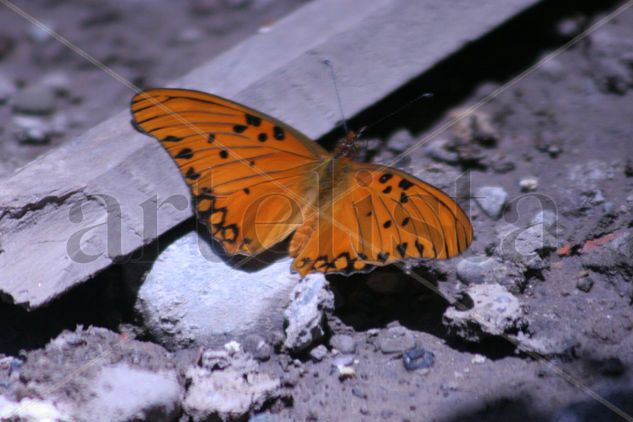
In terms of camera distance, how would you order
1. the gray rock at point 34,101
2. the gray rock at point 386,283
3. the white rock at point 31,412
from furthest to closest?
the gray rock at point 34,101
the gray rock at point 386,283
the white rock at point 31,412

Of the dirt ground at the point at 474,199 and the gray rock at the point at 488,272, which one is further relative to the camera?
the gray rock at the point at 488,272

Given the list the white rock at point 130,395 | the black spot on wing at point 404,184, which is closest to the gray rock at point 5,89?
the white rock at point 130,395

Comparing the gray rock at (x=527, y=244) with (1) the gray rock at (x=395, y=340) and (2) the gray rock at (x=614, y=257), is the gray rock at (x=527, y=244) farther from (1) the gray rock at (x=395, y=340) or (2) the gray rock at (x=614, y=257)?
(1) the gray rock at (x=395, y=340)

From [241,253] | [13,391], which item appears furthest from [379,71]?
[13,391]

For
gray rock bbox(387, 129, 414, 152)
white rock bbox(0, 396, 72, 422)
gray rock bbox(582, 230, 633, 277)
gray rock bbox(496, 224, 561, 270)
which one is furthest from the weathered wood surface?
gray rock bbox(582, 230, 633, 277)

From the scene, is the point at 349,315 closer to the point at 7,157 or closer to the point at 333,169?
the point at 333,169

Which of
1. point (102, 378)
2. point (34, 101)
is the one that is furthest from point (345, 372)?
point (34, 101)

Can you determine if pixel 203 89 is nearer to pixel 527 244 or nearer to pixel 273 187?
pixel 273 187
